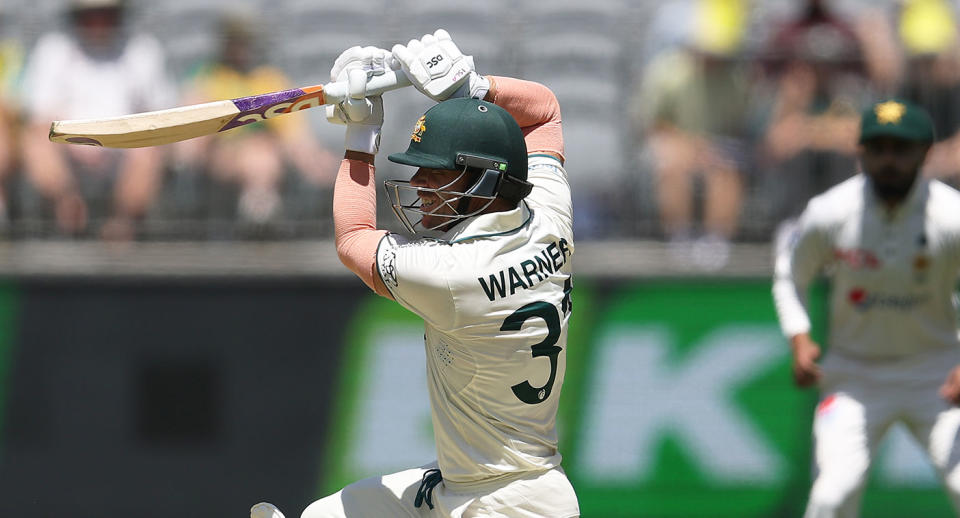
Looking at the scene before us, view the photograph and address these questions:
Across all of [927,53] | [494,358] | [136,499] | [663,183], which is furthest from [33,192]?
[927,53]

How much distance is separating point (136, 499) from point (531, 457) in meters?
4.27

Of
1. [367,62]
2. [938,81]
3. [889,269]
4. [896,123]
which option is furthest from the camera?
[938,81]

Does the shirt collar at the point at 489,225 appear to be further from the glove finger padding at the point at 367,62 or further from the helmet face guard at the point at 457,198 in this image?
the glove finger padding at the point at 367,62

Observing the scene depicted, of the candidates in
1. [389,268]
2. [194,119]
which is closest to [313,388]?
[194,119]

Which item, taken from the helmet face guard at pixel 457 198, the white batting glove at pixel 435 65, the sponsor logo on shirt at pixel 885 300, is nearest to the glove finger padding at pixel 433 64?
the white batting glove at pixel 435 65

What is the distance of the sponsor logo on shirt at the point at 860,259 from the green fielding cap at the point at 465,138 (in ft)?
7.84

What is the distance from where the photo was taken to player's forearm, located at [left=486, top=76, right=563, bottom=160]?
13.6 feet

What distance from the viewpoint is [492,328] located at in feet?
12.2

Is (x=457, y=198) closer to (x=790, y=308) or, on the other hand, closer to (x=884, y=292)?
(x=790, y=308)

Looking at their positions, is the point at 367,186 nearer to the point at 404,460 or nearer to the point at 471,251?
the point at 471,251

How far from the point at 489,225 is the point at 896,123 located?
8.18ft

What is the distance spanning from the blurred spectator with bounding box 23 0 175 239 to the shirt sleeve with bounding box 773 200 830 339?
3.70 meters

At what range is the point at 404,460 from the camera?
749 centimetres

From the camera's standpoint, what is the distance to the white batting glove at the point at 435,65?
3.89 metres
